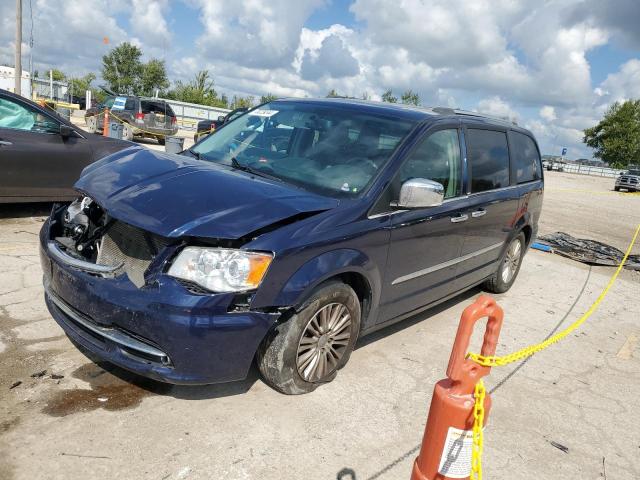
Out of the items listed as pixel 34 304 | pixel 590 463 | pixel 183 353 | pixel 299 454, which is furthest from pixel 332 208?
pixel 34 304

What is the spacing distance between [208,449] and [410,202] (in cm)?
192

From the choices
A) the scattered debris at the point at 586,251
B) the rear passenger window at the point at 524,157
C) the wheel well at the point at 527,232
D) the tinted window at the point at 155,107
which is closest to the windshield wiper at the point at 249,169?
the rear passenger window at the point at 524,157

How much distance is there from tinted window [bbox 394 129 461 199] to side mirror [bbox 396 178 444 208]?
10 cm

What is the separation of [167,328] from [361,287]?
1.34 meters

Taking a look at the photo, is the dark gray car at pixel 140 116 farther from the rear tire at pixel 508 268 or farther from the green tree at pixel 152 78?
the green tree at pixel 152 78

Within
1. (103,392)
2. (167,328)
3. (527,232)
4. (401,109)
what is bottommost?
(103,392)

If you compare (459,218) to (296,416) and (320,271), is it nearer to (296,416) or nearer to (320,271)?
(320,271)

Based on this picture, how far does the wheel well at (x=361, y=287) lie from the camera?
3325mm

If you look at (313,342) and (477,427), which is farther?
(313,342)

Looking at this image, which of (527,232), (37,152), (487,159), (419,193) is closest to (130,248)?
(419,193)

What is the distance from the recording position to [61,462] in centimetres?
247

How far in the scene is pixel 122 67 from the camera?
6662cm

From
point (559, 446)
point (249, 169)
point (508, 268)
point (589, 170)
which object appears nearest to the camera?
point (559, 446)

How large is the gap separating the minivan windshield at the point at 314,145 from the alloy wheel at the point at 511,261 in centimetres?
272
